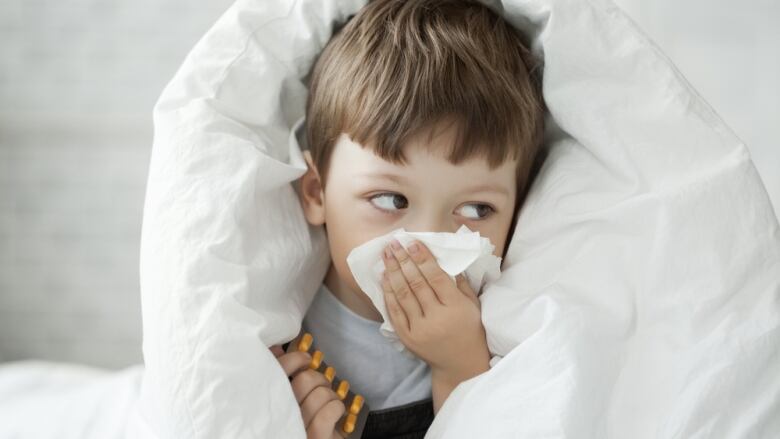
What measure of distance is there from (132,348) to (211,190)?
0.61 meters

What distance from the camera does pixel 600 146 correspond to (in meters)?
0.73

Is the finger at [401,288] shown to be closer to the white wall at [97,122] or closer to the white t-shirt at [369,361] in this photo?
the white t-shirt at [369,361]

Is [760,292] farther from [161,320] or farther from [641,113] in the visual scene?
[161,320]

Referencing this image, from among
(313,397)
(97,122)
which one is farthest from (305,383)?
(97,122)

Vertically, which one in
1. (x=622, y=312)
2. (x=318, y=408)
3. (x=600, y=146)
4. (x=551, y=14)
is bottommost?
(x=318, y=408)

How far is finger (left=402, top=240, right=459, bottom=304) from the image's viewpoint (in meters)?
0.68

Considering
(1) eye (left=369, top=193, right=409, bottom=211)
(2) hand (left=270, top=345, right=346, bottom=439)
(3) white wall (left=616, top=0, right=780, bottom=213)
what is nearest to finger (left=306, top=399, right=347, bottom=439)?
(2) hand (left=270, top=345, right=346, bottom=439)

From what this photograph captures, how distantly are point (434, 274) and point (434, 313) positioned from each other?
4 centimetres

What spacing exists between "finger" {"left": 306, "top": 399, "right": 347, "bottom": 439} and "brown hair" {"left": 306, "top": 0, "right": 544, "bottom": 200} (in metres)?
0.24

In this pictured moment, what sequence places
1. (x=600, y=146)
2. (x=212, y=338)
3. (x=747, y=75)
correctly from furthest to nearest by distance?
1. (x=747, y=75)
2. (x=600, y=146)
3. (x=212, y=338)

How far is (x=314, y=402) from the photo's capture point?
27.6 inches

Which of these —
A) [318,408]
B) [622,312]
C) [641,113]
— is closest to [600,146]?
[641,113]

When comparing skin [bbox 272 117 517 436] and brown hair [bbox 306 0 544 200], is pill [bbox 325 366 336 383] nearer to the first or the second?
skin [bbox 272 117 517 436]

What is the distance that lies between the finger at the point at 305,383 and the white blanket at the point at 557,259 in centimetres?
4
